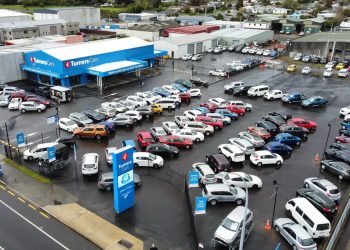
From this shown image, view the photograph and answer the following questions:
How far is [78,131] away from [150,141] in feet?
25.5

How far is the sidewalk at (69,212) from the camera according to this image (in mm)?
21109

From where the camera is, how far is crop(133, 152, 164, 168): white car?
29.4 meters

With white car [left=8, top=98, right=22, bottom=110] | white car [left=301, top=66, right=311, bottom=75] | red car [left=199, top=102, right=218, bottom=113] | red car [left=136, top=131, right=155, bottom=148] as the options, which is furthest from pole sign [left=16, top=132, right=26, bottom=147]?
white car [left=301, top=66, right=311, bottom=75]

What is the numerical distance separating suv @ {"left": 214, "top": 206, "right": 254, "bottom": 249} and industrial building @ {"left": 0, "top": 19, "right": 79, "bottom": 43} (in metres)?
78.8

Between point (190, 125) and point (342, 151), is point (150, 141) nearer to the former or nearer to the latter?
point (190, 125)

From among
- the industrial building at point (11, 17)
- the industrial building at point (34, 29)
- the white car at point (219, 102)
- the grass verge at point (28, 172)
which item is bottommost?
the grass verge at point (28, 172)

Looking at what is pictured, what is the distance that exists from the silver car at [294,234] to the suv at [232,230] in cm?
181

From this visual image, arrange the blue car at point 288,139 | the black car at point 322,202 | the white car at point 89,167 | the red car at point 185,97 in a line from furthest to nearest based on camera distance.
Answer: the red car at point 185,97 → the blue car at point 288,139 → the white car at point 89,167 → the black car at point 322,202

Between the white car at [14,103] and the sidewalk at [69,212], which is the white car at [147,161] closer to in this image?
the sidewalk at [69,212]

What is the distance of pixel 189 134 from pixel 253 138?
6219mm

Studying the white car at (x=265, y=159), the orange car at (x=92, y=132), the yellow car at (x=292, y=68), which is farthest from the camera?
the yellow car at (x=292, y=68)

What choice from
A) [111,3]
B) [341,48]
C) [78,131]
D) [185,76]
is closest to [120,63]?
[185,76]

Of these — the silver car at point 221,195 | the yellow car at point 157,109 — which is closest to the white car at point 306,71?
the yellow car at point 157,109

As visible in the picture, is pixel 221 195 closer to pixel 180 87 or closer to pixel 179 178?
pixel 179 178
